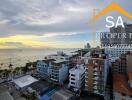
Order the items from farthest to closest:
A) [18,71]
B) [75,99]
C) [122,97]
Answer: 1. [18,71]
2. [75,99]
3. [122,97]

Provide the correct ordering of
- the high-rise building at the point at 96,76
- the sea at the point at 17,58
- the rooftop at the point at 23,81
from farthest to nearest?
the sea at the point at 17,58, the rooftop at the point at 23,81, the high-rise building at the point at 96,76

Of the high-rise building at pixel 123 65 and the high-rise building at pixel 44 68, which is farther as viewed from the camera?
the high-rise building at pixel 44 68

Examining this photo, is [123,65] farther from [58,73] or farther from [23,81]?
[23,81]

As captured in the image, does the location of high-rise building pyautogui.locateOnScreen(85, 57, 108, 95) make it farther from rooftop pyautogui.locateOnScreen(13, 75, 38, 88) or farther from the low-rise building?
rooftop pyautogui.locateOnScreen(13, 75, 38, 88)

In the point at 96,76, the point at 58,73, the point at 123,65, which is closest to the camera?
the point at 96,76

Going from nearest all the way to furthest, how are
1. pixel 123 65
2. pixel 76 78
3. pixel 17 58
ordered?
pixel 76 78
pixel 123 65
pixel 17 58

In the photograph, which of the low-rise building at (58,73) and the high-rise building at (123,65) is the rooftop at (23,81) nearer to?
the low-rise building at (58,73)

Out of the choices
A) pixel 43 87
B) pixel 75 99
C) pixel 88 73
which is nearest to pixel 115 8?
pixel 88 73

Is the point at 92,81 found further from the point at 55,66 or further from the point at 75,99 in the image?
the point at 55,66

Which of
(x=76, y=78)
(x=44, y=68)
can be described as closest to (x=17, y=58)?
(x=44, y=68)

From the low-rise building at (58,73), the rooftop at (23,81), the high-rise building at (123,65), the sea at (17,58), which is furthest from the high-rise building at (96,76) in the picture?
the sea at (17,58)

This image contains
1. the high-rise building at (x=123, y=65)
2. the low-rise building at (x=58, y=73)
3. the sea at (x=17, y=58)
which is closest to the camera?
the high-rise building at (x=123, y=65)
